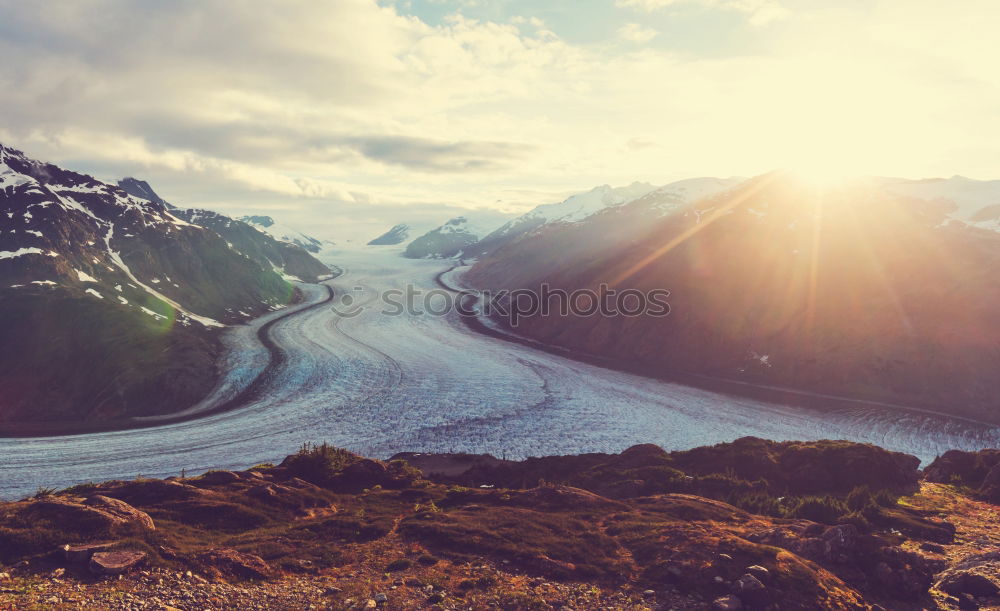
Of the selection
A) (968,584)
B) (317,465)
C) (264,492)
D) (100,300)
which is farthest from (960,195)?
(100,300)

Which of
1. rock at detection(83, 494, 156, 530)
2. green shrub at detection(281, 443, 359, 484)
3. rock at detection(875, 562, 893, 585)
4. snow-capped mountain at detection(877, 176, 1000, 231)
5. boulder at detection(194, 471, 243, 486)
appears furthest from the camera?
snow-capped mountain at detection(877, 176, 1000, 231)

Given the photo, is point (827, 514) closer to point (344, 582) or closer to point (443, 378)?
point (344, 582)

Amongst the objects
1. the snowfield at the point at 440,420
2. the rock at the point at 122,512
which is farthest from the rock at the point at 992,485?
the rock at the point at 122,512

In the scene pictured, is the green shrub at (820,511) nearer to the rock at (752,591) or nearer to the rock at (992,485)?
the rock at (992,485)

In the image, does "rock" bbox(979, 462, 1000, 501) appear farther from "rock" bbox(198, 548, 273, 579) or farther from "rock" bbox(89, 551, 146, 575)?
"rock" bbox(89, 551, 146, 575)

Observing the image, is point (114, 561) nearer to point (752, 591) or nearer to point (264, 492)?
point (264, 492)

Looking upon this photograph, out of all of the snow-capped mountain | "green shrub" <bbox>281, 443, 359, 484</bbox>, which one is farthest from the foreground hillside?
the snow-capped mountain

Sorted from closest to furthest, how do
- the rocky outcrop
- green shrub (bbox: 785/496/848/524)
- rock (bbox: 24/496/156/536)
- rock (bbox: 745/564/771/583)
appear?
1. rock (bbox: 745/564/771/583)
2. rock (bbox: 24/496/156/536)
3. green shrub (bbox: 785/496/848/524)
4. the rocky outcrop

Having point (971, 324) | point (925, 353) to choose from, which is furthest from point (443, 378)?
point (971, 324)
